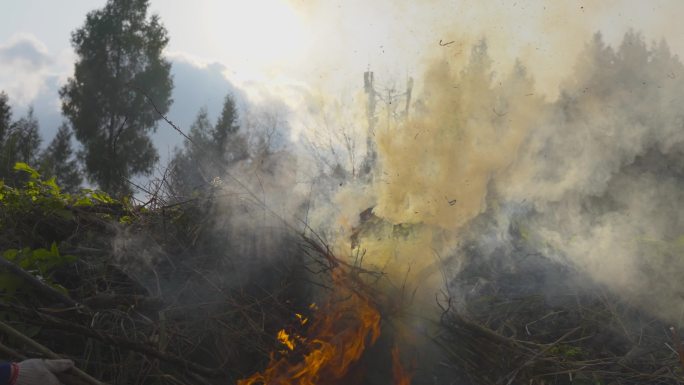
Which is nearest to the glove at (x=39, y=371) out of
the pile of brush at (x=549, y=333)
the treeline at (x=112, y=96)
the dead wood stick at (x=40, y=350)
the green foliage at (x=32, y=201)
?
the dead wood stick at (x=40, y=350)

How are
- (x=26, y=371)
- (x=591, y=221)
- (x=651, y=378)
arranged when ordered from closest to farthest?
1. (x=26, y=371)
2. (x=651, y=378)
3. (x=591, y=221)

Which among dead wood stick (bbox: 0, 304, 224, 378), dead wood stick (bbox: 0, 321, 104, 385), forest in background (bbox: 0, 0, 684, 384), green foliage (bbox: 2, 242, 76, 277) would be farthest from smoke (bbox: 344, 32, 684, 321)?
green foliage (bbox: 2, 242, 76, 277)

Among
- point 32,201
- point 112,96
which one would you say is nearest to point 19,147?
point 112,96

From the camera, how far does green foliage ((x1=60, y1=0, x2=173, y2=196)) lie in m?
18.4

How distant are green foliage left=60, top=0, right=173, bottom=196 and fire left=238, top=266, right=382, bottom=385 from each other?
1576 cm

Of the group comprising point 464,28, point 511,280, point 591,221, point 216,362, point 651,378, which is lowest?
point 216,362

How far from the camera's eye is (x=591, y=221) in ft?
22.8

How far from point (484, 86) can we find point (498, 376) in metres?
3.25

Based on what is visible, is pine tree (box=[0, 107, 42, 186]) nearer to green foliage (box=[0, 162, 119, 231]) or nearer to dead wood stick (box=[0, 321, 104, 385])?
green foliage (box=[0, 162, 119, 231])

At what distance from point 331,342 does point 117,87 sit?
1804 centimetres

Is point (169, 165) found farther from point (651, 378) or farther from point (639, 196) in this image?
point (639, 196)

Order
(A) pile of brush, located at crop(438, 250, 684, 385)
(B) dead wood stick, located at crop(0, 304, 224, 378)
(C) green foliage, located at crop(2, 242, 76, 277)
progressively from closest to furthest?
(B) dead wood stick, located at crop(0, 304, 224, 378) → (C) green foliage, located at crop(2, 242, 76, 277) → (A) pile of brush, located at crop(438, 250, 684, 385)

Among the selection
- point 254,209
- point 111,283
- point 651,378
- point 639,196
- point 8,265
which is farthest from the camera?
point 639,196

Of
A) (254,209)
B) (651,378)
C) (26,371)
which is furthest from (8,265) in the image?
(651,378)
